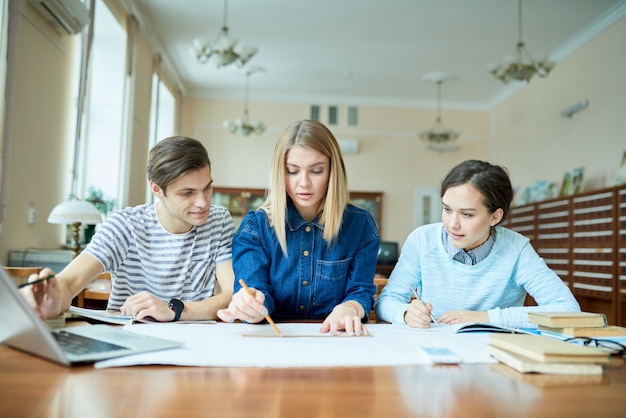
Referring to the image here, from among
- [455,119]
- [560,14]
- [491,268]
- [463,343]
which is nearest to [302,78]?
[455,119]

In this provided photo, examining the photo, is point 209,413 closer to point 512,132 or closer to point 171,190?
point 171,190

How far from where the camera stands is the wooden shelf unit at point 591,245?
4840 mm

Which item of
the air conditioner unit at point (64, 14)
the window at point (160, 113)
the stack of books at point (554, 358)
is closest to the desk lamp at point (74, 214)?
the air conditioner unit at point (64, 14)

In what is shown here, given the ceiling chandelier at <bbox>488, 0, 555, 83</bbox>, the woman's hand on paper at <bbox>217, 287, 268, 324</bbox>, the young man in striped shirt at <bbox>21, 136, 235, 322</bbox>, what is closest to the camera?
the woman's hand on paper at <bbox>217, 287, 268, 324</bbox>

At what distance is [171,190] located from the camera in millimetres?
1639

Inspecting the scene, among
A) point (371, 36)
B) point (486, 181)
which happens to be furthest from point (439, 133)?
point (486, 181)

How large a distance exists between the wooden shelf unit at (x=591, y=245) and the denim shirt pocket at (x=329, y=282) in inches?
161

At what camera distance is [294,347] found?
1078 mm

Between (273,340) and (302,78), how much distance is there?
794 centimetres

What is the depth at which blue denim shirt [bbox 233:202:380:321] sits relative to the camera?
1646mm

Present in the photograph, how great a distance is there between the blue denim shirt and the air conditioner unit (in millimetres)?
3179

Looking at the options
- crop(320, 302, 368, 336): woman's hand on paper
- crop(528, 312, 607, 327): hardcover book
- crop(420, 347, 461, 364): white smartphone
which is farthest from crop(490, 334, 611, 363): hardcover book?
crop(320, 302, 368, 336): woman's hand on paper

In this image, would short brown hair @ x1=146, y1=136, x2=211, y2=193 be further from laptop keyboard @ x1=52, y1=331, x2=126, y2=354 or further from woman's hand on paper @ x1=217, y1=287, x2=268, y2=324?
laptop keyboard @ x1=52, y1=331, x2=126, y2=354

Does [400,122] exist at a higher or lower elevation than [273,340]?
higher
